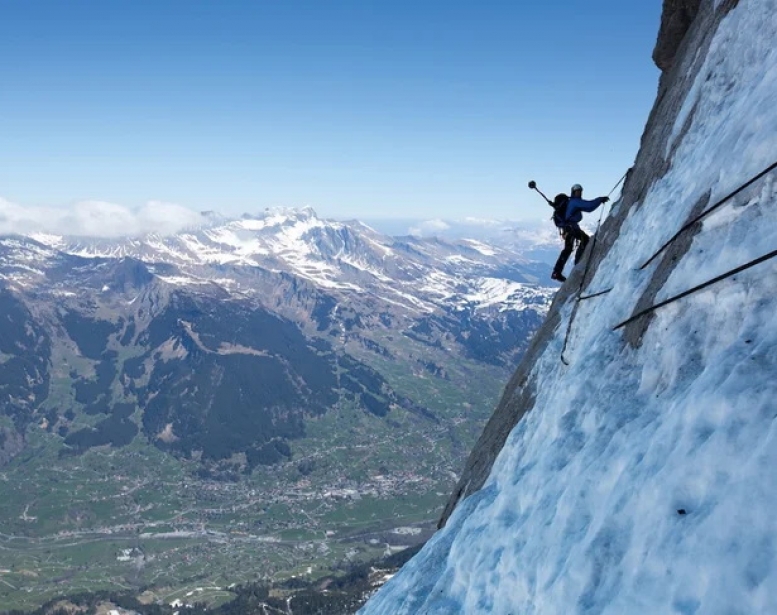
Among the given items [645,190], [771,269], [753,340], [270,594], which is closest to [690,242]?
[771,269]

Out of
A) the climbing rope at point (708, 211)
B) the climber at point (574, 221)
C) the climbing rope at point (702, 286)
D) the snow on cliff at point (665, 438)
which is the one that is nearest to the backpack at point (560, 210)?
the climber at point (574, 221)

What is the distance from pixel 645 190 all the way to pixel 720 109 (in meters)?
5.32

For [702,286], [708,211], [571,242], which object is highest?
[571,242]

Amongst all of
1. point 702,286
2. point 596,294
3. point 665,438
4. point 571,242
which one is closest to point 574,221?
point 571,242

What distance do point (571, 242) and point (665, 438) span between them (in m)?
21.9

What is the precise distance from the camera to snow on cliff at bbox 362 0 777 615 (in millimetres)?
7223

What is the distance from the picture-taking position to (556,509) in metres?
11.8

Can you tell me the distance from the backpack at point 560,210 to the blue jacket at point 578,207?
0.35 meters

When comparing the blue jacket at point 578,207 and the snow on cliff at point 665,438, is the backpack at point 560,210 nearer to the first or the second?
the blue jacket at point 578,207

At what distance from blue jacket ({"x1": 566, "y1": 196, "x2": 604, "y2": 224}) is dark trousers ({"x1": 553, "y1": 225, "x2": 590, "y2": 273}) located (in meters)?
0.72

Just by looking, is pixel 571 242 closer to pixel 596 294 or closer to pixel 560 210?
pixel 560 210

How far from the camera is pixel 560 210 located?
27.6 meters

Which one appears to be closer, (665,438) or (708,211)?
(665,438)

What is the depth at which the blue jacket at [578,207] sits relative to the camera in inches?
1013
